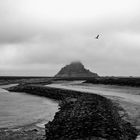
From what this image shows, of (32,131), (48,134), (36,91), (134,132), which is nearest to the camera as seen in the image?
(134,132)

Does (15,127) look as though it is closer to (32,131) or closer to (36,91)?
(32,131)

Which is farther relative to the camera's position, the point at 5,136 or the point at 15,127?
the point at 15,127

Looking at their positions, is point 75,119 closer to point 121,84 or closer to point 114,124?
point 114,124

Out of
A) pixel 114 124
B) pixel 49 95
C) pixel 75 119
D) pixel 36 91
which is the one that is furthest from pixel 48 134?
pixel 36 91

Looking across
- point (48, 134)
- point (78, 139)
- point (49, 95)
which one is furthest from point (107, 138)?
point (49, 95)

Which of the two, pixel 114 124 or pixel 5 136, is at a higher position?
pixel 114 124

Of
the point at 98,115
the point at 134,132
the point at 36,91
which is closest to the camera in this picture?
the point at 134,132

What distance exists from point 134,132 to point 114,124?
1.05 meters

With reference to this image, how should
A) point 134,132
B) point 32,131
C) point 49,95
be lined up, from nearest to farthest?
point 134,132 < point 32,131 < point 49,95

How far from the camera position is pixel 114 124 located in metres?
15.6

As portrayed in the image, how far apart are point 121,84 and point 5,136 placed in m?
51.6

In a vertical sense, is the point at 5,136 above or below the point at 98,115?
below

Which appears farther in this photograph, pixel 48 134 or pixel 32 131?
pixel 32 131

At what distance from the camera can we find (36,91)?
213 ft
